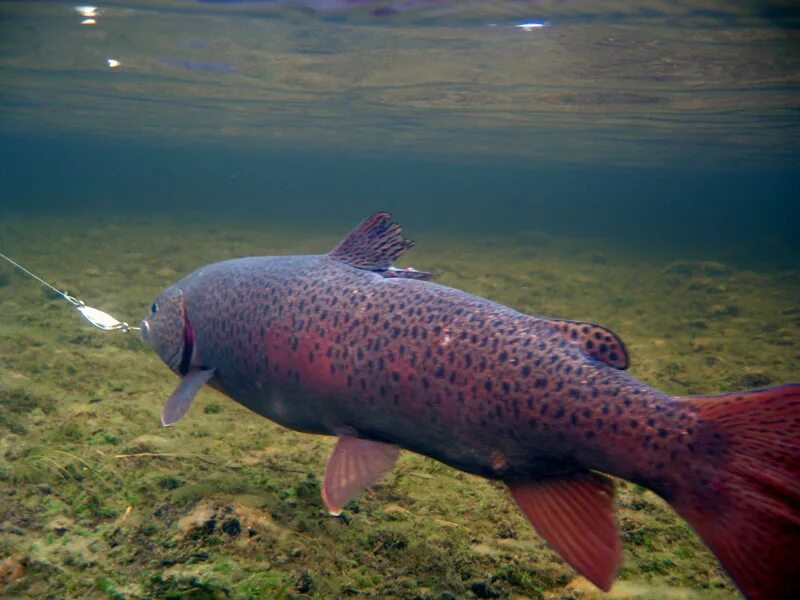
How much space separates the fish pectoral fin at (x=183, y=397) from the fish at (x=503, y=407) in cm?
1

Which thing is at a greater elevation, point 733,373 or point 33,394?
point 33,394

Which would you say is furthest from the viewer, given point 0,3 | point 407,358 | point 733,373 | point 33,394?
point 0,3

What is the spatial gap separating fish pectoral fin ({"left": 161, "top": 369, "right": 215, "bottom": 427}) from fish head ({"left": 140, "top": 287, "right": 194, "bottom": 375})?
0.27 metres

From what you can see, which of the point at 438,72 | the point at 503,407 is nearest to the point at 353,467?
the point at 503,407

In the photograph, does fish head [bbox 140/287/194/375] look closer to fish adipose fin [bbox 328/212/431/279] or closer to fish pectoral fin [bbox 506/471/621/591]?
fish adipose fin [bbox 328/212/431/279]

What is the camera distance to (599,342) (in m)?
2.79

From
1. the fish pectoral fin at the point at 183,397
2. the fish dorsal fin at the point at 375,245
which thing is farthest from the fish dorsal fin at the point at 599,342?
the fish pectoral fin at the point at 183,397

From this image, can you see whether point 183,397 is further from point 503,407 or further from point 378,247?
point 503,407

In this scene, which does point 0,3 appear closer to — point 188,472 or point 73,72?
point 73,72

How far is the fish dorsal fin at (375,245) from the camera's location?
3.73 meters

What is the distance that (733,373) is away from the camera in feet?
27.9

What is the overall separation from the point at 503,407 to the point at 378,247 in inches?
60.7

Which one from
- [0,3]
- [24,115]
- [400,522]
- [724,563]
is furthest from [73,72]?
[724,563]

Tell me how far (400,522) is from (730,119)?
28818 millimetres
